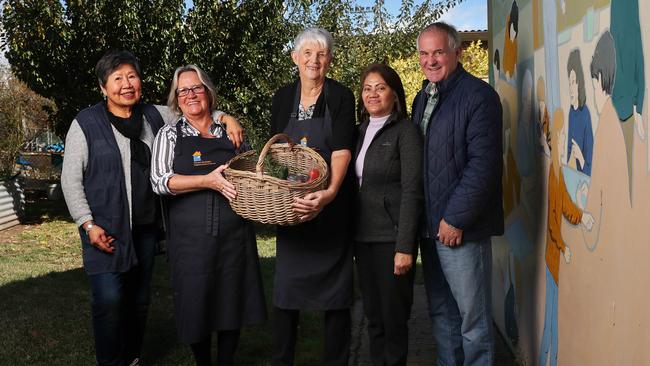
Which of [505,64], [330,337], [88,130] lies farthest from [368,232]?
[505,64]

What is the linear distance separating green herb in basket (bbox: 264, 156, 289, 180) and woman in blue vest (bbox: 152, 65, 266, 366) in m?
0.37

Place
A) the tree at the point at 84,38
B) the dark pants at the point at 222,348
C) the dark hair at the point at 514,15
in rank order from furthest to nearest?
the tree at the point at 84,38 → the dark hair at the point at 514,15 → the dark pants at the point at 222,348

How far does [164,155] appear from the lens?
143 inches

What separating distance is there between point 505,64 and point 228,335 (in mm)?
2706

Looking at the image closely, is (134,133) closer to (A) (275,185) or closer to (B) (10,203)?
(A) (275,185)

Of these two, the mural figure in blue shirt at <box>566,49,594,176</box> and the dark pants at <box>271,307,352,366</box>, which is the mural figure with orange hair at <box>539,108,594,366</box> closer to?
the mural figure in blue shirt at <box>566,49,594,176</box>

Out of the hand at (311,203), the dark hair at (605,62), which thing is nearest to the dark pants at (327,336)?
the hand at (311,203)

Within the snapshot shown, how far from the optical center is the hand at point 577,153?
9.70 ft

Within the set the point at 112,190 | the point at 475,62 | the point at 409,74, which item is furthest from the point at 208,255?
the point at 475,62

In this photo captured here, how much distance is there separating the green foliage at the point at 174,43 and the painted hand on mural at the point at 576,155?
7.18 m

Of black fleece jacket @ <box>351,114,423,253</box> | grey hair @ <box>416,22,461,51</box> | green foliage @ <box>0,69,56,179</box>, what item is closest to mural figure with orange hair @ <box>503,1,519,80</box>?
grey hair @ <box>416,22,461,51</box>

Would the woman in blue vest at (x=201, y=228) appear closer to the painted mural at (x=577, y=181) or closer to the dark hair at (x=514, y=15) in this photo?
the painted mural at (x=577, y=181)

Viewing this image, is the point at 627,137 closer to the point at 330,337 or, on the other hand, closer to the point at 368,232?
the point at 368,232

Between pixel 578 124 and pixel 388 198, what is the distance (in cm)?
99
